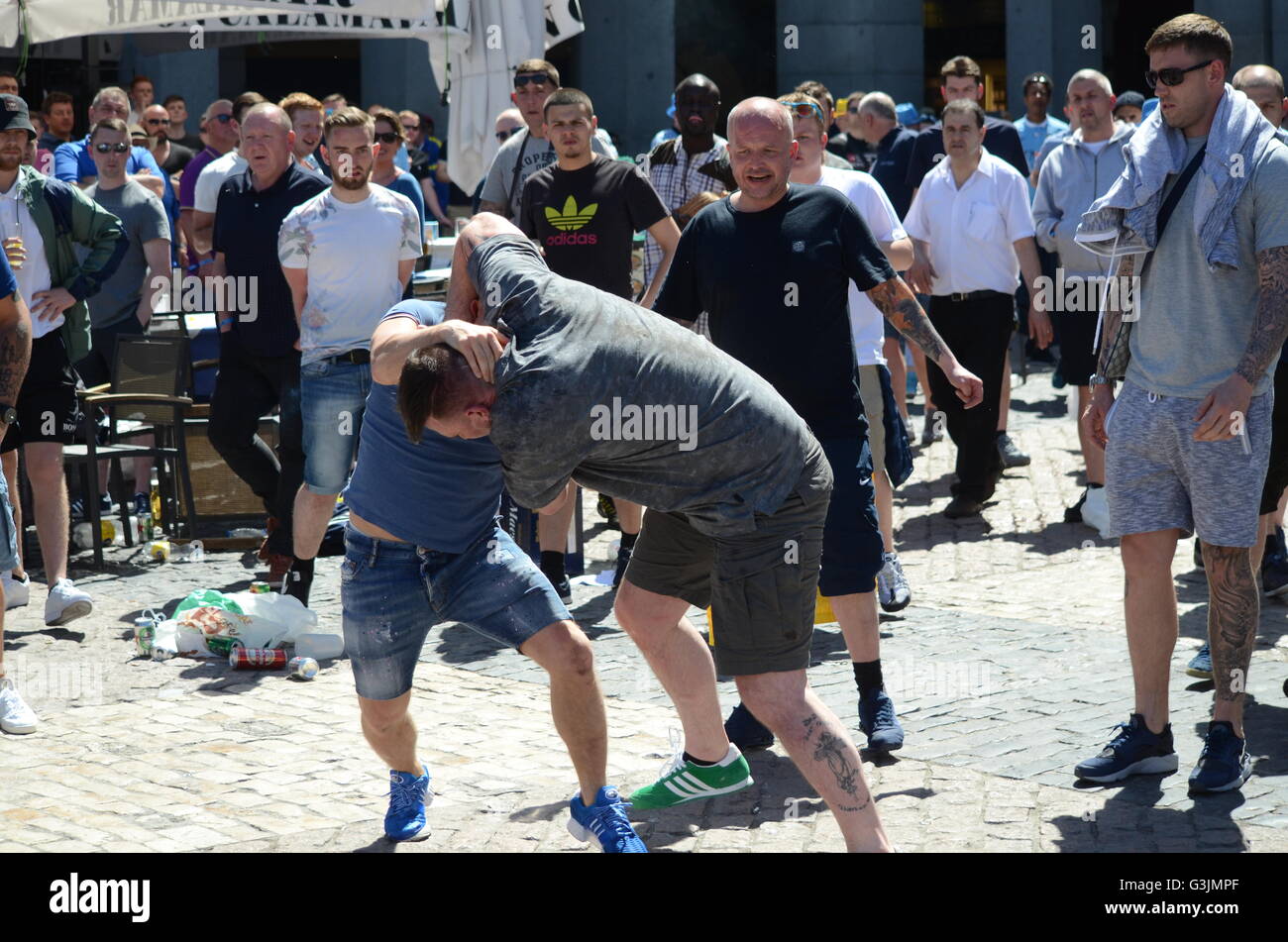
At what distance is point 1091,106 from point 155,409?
225 inches

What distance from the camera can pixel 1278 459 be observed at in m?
6.62

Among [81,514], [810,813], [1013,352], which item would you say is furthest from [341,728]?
[1013,352]

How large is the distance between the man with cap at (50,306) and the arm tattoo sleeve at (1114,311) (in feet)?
15.9

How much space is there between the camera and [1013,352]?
50.9 feet

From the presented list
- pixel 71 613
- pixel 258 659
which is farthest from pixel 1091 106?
pixel 71 613

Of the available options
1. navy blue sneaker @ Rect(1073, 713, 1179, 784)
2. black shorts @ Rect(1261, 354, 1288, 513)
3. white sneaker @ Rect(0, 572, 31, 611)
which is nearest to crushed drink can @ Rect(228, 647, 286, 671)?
white sneaker @ Rect(0, 572, 31, 611)

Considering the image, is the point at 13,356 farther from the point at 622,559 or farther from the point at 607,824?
the point at 607,824

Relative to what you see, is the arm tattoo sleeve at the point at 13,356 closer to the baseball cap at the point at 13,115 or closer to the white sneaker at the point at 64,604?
the white sneaker at the point at 64,604

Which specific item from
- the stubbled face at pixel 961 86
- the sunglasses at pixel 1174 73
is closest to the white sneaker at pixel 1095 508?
the stubbled face at pixel 961 86

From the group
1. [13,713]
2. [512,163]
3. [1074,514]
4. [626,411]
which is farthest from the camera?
[1074,514]

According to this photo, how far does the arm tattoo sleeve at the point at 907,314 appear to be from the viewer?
5746 mm

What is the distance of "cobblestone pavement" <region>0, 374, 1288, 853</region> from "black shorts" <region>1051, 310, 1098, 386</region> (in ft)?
5.03

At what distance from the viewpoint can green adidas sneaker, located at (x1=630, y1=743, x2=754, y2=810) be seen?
5250mm

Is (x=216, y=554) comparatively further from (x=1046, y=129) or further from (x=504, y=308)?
(x=1046, y=129)
